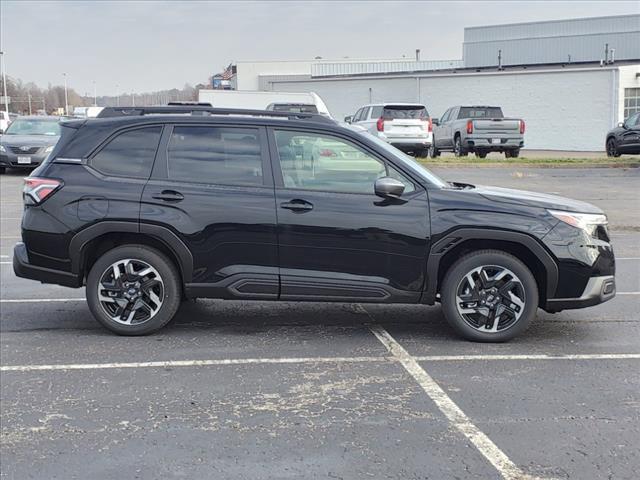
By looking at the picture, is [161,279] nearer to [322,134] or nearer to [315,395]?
[322,134]

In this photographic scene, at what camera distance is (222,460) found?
3.86 m

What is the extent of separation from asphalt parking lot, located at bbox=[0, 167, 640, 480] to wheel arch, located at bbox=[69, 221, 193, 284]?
62 cm

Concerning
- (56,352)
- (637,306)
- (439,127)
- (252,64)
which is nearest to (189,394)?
(56,352)

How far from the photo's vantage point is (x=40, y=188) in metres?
6.05

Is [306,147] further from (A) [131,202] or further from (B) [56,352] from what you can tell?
(B) [56,352]

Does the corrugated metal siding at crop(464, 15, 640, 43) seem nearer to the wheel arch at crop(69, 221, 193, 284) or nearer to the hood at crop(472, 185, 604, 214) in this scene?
the hood at crop(472, 185, 604, 214)

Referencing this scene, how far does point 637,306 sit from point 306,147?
3.71 m

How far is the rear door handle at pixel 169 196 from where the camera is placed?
19.5ft

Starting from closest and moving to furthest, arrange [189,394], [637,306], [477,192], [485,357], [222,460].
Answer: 1. [222,460]
2. [189,394]
3. [485,357]
4. [477,192]
5. [637,306]

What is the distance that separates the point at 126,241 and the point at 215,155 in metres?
1.02

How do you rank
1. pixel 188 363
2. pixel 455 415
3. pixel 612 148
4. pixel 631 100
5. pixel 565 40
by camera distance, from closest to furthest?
pixel 455 415, pixel 188 363, pixel 612 148, pixel 631 100, pixel 565 40

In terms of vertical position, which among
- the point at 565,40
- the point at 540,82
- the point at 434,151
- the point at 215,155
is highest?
the point at 565,40

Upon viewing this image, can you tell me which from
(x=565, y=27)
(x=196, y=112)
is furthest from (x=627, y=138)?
(x=565, y=27)

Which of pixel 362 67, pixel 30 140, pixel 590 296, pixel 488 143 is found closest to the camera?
pixel 590 296
